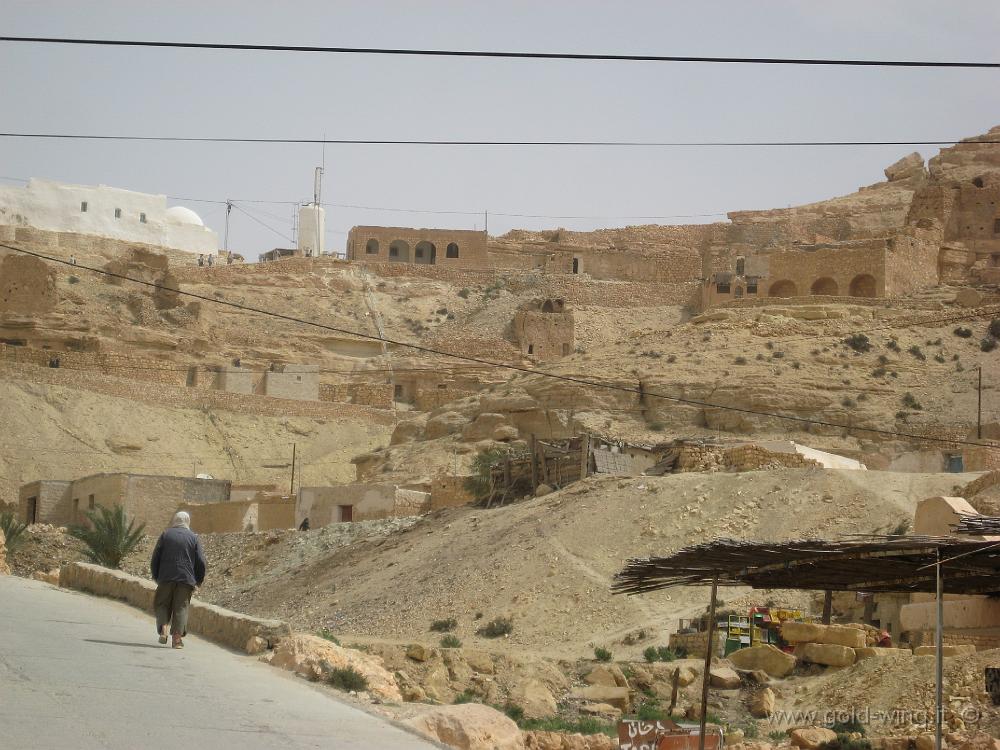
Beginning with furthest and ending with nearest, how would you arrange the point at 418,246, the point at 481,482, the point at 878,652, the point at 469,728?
1. the point at 418,246
2. the point at 481,482
3. the point at 878,652
4. the point at 469,728

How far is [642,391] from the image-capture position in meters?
40.0

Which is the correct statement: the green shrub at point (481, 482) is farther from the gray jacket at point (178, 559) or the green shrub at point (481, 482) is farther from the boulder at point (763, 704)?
the gray jacket at point (178, 559)

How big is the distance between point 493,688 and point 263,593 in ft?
34.3

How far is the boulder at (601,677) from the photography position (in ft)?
54.3

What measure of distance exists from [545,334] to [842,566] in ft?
140

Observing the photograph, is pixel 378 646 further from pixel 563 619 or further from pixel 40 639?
pixel 40 639

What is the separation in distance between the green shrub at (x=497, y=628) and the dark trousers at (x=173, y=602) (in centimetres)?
937

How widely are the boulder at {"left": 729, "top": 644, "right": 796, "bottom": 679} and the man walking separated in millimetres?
7328

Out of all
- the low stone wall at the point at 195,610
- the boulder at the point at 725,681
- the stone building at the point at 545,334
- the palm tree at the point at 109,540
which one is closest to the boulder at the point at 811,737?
the boulder at the point at 725,681

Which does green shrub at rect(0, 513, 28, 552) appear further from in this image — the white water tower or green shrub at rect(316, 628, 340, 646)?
the white water tower

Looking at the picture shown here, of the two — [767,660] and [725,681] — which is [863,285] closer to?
[767,660]

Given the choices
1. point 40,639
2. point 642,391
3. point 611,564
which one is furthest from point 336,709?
point 642,391

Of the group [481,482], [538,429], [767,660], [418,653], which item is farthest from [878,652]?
[538,429]

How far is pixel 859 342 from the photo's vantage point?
4325cm
